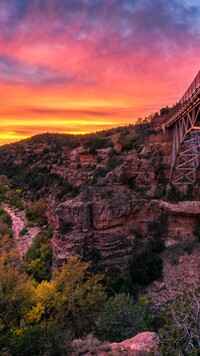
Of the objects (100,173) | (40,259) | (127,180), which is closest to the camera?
(40,259)

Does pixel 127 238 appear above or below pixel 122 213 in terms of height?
below

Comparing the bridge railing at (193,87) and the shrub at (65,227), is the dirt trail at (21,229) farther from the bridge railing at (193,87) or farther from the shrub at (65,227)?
the bridge railing at (193,87)

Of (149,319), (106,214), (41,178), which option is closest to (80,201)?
(106,214)

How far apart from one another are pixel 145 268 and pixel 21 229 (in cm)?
2119

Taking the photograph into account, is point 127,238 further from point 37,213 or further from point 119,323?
point 37,213

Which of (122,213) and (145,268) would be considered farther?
(122,213)

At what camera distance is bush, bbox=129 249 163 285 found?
1841cm

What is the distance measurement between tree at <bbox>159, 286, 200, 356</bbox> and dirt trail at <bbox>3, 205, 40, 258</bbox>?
75.0 feet

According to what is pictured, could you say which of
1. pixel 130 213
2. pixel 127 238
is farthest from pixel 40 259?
pixel 130 213

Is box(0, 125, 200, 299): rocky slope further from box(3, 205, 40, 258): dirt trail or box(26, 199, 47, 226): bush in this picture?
box(26, 199, 47, 226): bush

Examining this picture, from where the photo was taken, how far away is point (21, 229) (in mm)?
35375

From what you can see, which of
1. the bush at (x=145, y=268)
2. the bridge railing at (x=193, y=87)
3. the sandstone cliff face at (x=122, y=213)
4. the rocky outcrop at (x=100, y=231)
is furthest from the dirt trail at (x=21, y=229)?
the bridge railing at (x=193, y=87)

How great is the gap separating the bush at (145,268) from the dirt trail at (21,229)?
1305 cm

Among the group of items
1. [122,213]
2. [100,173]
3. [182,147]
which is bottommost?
[122,213]
